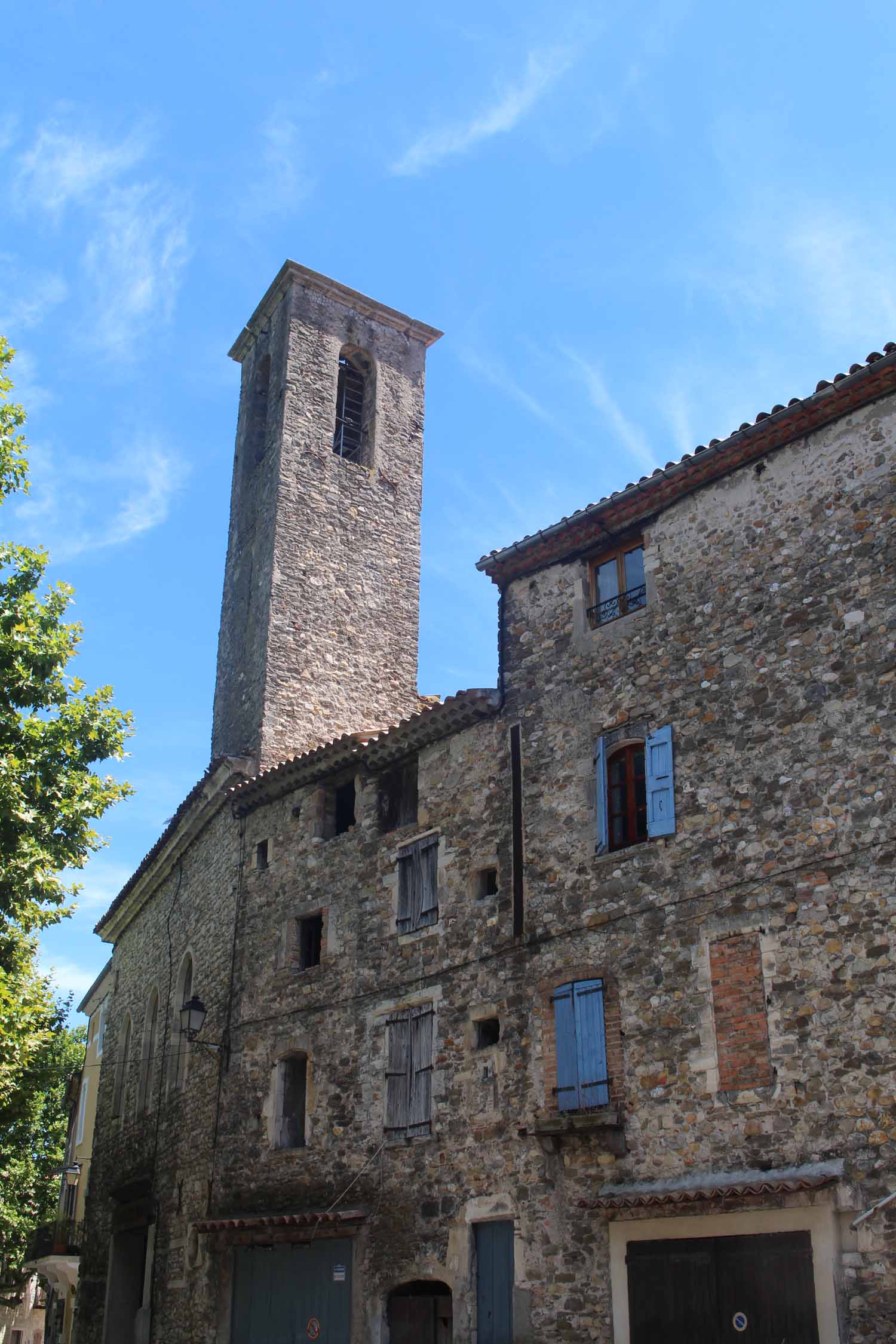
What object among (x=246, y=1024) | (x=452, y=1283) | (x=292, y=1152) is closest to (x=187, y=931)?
(x=246, y=1024)

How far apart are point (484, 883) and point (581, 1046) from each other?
3039 millimetres

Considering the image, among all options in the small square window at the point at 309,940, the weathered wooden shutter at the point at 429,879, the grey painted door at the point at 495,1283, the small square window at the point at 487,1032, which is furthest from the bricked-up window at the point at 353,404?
the grey painted door at the point at 495,1283

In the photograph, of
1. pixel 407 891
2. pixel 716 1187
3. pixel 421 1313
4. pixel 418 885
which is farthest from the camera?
pixel 407 891

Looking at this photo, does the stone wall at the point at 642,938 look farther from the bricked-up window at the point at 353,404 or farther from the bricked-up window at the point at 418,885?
the bricked-up window at the point at 353,404

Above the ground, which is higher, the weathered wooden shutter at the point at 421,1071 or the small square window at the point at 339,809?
the small square window at the point at 339,809

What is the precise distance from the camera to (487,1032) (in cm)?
1645

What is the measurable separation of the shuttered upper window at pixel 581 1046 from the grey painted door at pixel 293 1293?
4.59 metres

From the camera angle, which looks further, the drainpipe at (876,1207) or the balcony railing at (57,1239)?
the balcony railing at (57,1239)

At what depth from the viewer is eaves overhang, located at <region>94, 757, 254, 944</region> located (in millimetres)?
23625

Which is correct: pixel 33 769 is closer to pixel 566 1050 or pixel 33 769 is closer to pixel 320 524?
pixel 566 1050

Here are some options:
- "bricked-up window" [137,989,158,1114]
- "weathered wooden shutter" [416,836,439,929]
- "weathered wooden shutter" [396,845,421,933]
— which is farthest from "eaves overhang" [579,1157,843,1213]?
"bricked-up window" [137,989,158,1114]

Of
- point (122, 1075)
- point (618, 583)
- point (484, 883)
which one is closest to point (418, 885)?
point (484, 883)

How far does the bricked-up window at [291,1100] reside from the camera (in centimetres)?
1927

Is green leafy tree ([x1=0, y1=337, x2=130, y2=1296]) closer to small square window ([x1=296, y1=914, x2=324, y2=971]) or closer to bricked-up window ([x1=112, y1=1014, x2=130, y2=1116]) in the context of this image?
small square window ([x1=296, y1=914, x2=324, y2=971])
